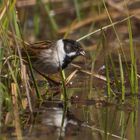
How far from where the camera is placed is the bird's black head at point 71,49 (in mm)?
7195

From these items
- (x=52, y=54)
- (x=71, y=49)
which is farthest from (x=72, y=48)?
(x=52, y=54)

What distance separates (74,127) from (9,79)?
902mm

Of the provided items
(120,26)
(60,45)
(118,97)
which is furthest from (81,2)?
(118,97)

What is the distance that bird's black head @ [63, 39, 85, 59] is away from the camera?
7.20m

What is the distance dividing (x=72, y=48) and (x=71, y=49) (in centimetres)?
2

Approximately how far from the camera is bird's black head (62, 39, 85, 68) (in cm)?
720

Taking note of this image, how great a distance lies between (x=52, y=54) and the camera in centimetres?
734

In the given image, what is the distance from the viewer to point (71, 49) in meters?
7.27

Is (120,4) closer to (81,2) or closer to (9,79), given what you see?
(81,2)

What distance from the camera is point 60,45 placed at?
7324 millimetres

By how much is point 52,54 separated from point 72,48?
0.72ft

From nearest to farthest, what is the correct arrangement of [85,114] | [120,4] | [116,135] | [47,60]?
[116,135], [85,114], [47,60], [120,4]

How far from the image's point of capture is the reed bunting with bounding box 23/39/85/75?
23.6 feet

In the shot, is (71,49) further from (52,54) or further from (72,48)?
(52,54)
